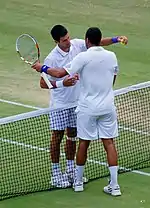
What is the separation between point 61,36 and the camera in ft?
32.5

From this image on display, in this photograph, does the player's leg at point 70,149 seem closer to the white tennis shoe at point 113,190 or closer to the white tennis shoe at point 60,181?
the white tennis shoe at point 60,181

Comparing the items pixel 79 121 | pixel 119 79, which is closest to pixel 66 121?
pixel 79 121

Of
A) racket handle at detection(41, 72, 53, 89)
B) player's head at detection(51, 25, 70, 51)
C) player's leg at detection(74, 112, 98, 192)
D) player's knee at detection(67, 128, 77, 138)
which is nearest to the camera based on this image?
racket handle at detection(41, 72, 53, 89)

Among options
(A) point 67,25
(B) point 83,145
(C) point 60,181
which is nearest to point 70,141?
(B) point 83,145

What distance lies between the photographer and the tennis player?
10008 millimetres

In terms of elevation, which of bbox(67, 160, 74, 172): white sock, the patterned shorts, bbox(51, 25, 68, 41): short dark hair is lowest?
bbox(67, 160, 74, 172): white sock

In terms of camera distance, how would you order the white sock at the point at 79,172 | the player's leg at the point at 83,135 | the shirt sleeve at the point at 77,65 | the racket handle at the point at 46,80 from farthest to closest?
the white sock at the point at 79,172 < the player's leg at the point at 83,135 < the racket handle at the point at 46,80 < the shirt sleeve at the point at 77,65

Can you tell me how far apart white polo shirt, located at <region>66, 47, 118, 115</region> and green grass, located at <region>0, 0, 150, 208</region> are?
1159 mm

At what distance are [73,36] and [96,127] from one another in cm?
812

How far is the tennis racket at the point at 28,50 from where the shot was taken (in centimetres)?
980

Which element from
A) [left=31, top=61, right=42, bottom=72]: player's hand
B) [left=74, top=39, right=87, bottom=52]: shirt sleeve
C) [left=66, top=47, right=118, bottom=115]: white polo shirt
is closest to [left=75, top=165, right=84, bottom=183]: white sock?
[left=66, top=47, right=118, bottom=115]: white polo shirt

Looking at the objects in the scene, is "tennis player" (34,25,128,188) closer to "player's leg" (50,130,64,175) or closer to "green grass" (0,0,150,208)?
"player's leg" (50,130,64,175)

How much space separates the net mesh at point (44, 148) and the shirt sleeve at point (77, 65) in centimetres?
79

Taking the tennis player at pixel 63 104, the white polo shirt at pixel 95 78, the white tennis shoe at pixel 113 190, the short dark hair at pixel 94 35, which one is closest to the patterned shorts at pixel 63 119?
the tennis player at pixel 63 104
